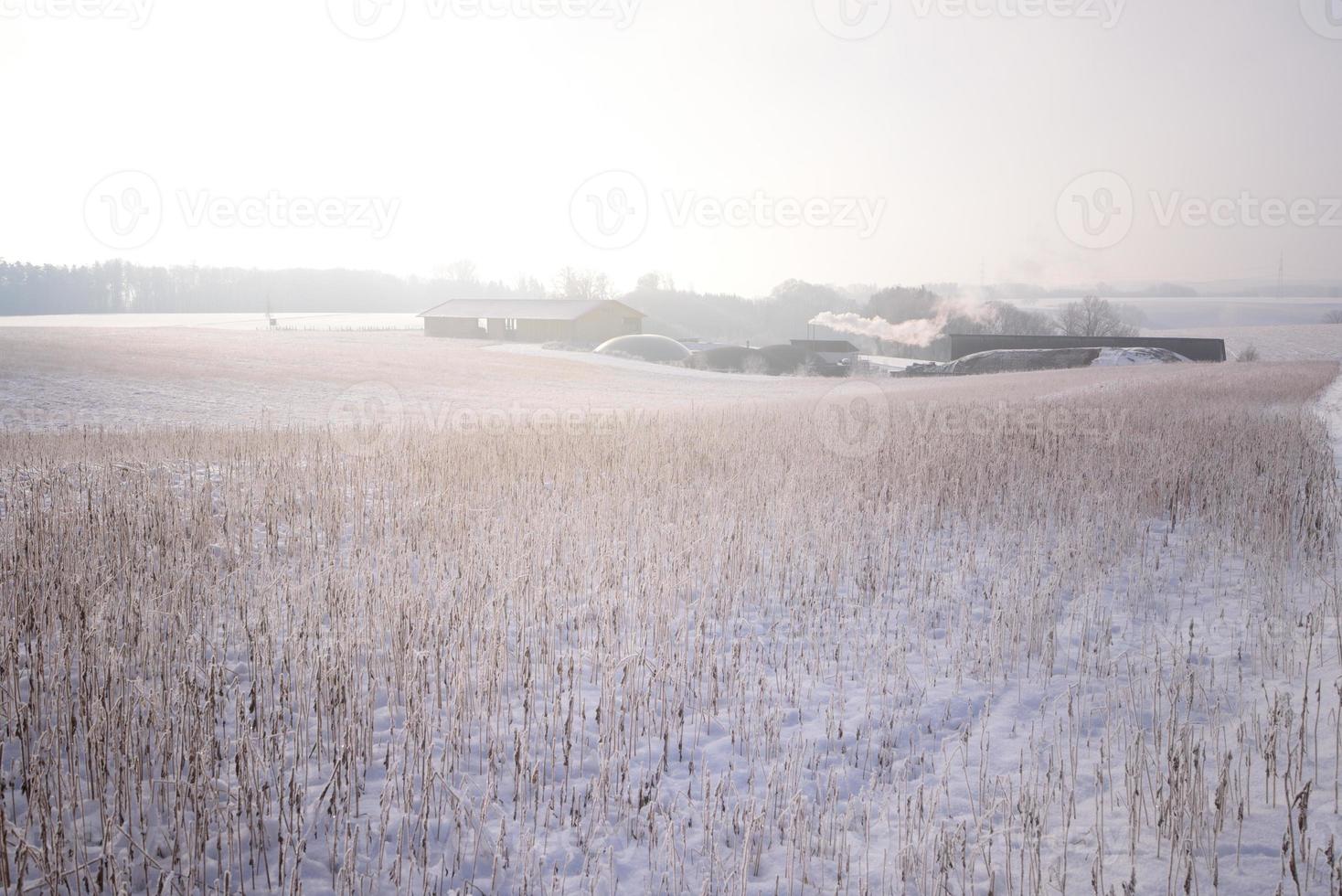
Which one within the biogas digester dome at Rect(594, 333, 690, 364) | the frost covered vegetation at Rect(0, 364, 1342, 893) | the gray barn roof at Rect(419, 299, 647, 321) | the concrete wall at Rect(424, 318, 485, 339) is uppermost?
the gray barn roof at Rect(419, 299, 647, 321)

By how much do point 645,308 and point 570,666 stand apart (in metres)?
132

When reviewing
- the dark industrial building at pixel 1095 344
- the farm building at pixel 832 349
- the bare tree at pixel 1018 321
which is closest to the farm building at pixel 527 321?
the farm building at pixel 832 349

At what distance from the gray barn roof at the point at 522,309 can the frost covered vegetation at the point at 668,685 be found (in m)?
65.3

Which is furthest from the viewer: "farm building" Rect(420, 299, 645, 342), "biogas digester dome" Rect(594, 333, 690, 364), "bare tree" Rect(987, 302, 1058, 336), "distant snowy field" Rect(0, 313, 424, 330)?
"bare tree" Rect(987, 302, 1058, 336)

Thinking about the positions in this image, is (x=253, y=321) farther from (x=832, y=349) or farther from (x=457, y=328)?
(x=832, y=349)

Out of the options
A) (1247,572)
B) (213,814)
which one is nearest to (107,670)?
(213,814)

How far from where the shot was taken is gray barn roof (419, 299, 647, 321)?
72938 mm

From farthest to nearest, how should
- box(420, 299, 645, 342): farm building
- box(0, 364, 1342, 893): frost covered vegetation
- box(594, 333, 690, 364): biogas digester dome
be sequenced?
box(420, 299, 645, 342): farm building, box(594, 333, 690, 364): biogas digester dome, box(0, 364, 1342, 893): frost covered vegetation

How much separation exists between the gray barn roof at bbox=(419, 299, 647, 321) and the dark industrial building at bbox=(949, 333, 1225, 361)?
31749mm

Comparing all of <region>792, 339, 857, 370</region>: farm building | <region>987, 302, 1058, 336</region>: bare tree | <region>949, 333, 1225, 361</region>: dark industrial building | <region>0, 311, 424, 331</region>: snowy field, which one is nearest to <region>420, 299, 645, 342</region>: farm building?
<region>0, 311, 424, 331</region>: snowy field

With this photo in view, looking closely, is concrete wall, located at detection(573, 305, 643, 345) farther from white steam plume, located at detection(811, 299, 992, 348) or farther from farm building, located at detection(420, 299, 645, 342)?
white steam plume, located at detection(811, 299, 992, 348)

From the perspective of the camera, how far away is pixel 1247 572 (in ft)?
21.0

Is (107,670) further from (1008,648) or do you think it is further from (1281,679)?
(1281,679)

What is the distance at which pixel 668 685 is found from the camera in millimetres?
4570
